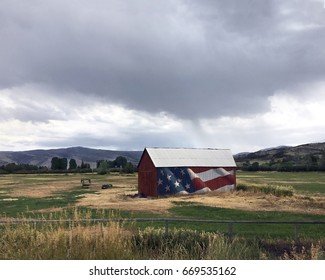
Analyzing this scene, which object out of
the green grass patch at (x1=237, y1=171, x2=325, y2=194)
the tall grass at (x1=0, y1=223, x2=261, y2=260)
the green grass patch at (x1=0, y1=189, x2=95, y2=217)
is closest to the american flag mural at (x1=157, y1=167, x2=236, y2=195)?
the green grass patch at (x1=237, y1=171, x2=325, y2=194)

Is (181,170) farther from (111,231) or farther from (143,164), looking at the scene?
(111,231)

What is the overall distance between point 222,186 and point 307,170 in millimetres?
60090

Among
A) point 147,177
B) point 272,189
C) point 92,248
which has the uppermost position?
point 147,177

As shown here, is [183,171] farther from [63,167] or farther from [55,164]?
[63,167]

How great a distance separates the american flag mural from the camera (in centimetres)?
3519

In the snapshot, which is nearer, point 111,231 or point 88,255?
point 88,255

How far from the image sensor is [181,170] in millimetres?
36031

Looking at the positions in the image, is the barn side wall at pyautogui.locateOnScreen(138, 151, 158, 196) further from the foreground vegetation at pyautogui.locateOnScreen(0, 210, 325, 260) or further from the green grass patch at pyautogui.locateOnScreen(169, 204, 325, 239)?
the foreground vegetation at pyautogui.locateOnScreen(0, 210, 325, 260)

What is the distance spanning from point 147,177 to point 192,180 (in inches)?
160

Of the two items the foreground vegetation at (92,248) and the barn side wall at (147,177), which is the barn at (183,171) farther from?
the foreground vegetation at (92,248)

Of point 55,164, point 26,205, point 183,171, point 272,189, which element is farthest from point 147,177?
point 55,164

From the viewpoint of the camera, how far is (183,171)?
118ft

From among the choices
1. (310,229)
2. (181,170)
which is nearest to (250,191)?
(181,170)

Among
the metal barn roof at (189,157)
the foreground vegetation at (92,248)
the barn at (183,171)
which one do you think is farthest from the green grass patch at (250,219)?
the metal barn roof at (189,157)
